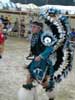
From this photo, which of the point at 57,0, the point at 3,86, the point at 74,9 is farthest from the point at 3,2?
the point at 3,86

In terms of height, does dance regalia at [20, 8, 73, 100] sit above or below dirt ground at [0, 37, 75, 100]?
above

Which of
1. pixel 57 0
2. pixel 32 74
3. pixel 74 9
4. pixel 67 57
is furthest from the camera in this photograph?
pixel 57 0

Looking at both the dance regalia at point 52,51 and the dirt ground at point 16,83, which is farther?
the dirt ground at point 16,83

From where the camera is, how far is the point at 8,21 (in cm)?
2447

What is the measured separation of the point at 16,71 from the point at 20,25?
13.4 meters

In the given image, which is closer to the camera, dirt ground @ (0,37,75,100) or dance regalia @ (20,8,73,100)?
dance regalia @ (20,8,73,100)

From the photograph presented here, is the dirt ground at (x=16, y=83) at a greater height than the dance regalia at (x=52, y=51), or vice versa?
the dance regalia at (x=52, y=51)

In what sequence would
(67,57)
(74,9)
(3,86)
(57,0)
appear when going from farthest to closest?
(57,0)
(74,9)
(3,86)
(67,57)

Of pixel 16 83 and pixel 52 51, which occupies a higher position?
pixel 52 51

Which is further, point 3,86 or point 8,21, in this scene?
point 8,21

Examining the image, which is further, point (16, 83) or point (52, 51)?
point (16, 83)

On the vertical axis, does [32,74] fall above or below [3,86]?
above

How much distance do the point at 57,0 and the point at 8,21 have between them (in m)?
22.6

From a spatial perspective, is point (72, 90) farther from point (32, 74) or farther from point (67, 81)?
point (32, 74)
